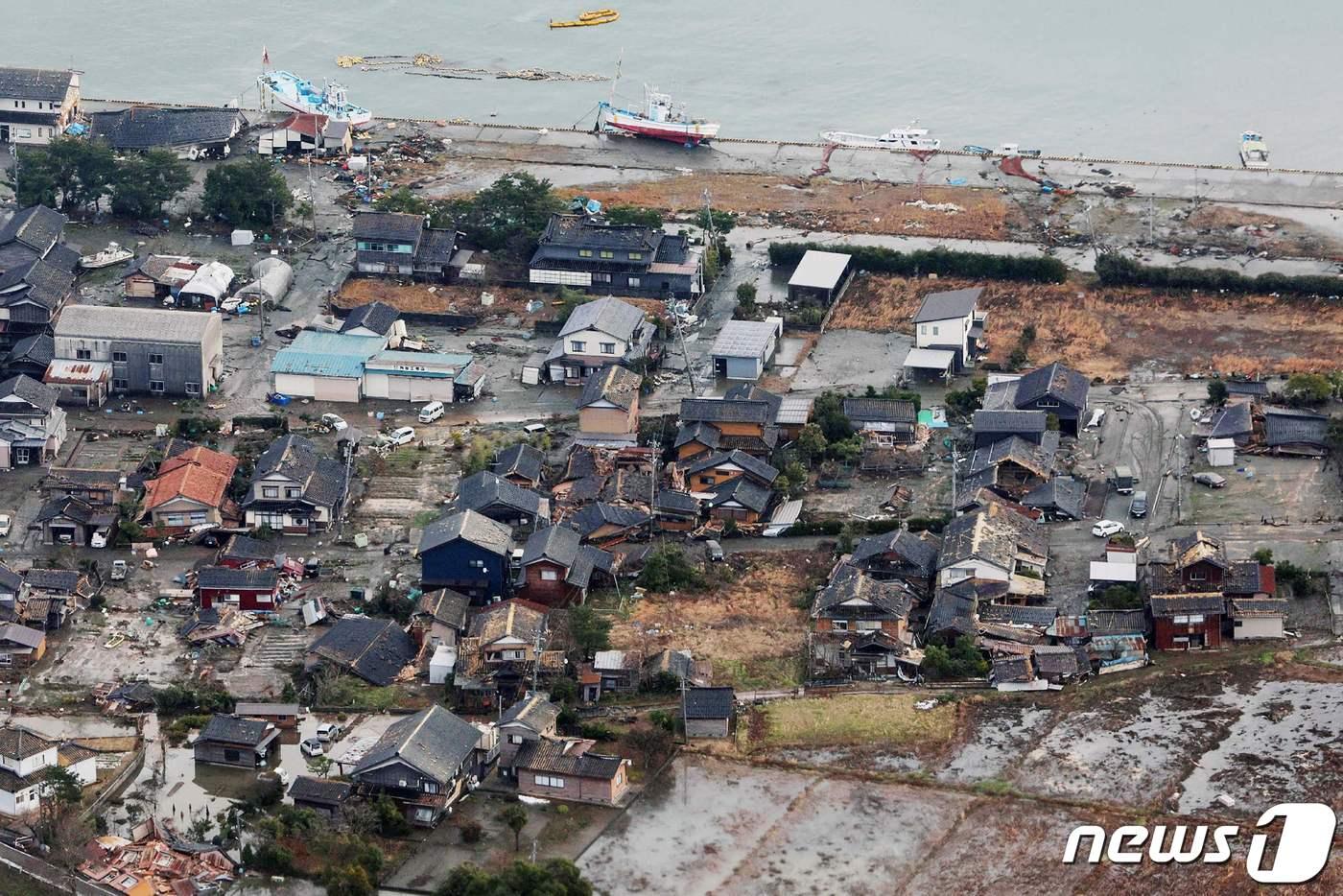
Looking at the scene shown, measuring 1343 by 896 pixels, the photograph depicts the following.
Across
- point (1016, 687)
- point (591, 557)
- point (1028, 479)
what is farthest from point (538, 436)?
point (1016, 687)

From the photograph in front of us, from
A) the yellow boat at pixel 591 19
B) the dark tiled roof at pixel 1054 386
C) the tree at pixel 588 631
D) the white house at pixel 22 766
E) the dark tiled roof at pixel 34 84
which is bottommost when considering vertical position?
the white house at pixel 22 766

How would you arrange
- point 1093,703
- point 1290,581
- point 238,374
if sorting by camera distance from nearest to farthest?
point 1093,703 → point 1290,581 → point 238,374

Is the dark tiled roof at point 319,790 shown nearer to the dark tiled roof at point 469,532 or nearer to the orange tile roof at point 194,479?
the dark tiled roof at point 469,532

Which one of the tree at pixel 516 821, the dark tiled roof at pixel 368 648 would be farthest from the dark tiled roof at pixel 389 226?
the tree at pixel 516 821

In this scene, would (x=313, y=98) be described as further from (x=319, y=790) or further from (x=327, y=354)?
(x=319, y=790)

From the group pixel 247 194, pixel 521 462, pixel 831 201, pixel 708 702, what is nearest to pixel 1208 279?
pixel 831 201

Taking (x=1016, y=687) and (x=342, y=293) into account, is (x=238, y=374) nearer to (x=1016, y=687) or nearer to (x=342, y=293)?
(x=342, y=293)

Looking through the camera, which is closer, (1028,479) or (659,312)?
(1028,479)
